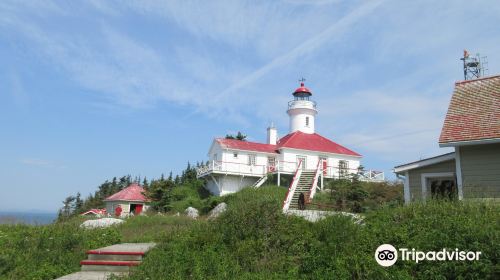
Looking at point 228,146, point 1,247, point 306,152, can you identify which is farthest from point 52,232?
point 306,152

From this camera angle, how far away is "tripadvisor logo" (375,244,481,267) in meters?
5.91

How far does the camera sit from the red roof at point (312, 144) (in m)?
29.8

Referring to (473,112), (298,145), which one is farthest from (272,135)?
(473,112)

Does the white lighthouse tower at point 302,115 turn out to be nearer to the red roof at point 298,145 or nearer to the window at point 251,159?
the red roof at point 298,145

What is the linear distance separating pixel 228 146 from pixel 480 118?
19189 millimetres

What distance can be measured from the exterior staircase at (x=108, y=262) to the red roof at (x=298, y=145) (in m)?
20.2

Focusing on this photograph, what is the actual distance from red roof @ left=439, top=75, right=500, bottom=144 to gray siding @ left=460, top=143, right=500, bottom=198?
1.57 feet

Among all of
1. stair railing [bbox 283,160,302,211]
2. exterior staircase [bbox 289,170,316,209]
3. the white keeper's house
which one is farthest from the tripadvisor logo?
the white keeper's house

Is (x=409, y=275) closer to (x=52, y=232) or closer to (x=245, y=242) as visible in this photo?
(x=245, y=242)

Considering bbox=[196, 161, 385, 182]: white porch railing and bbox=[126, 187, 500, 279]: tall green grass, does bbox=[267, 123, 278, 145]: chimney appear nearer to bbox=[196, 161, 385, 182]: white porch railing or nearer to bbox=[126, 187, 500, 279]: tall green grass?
bbox=[196, 161, 385, 182]: white porch railing

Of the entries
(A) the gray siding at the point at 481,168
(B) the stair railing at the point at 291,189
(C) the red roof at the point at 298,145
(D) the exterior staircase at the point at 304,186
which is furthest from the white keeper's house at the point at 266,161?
(A) the gray siding at the point at 481,168

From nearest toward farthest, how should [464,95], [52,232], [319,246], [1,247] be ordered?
[319,246], [1,247], [52,232], [464,95]

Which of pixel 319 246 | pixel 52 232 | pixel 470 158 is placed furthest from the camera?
pixel 470 158

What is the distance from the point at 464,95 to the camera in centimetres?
1310
